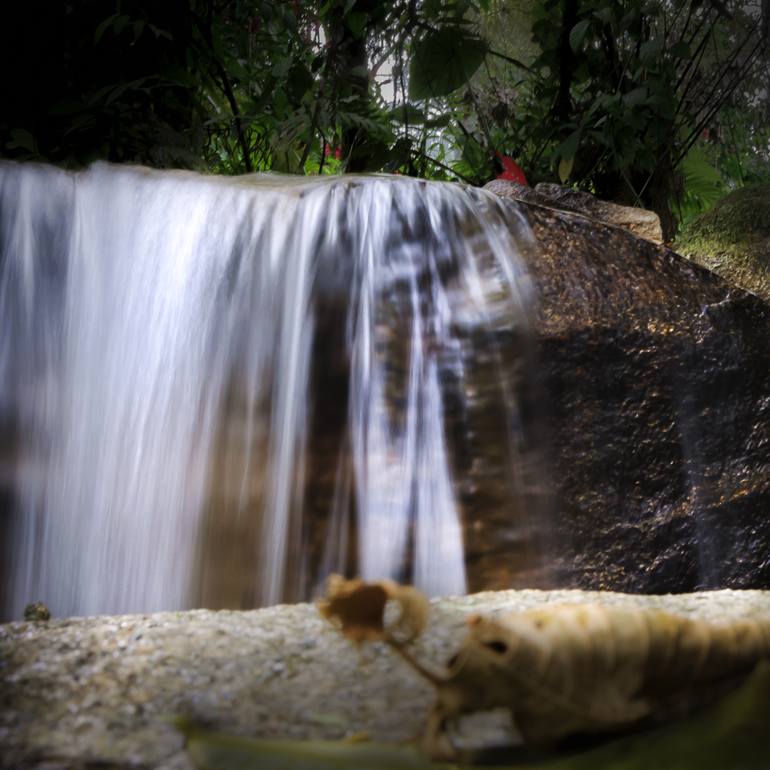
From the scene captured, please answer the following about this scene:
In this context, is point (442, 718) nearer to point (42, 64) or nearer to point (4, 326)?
point (4, 326)

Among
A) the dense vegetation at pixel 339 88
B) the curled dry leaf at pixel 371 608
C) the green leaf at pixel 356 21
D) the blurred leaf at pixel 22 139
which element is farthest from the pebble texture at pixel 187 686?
the green leaf at pixel 356 21

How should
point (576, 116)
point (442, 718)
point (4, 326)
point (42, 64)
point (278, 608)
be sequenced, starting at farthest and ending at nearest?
point (576, 116)
point (42, 64)
point (4, 326)
point (278, 608)
point (442, 718)

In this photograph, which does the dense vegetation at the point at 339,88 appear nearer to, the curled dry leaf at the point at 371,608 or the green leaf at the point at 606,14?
the green leaf at the point at 606,14

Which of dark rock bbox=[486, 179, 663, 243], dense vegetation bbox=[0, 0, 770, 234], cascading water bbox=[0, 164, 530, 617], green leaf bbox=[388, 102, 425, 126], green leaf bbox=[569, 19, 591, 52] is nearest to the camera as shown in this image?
cascading water bbox=[0, 164, 530, 617]

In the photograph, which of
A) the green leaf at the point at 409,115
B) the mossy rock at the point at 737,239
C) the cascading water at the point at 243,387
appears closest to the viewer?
the cascading water at the point at 243,387

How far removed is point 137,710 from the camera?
0.84 m

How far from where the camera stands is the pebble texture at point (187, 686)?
781 millimetres

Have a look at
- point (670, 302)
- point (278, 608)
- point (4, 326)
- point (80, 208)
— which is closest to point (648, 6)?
point (670, 302)

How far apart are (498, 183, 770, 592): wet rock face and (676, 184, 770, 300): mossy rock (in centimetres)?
73

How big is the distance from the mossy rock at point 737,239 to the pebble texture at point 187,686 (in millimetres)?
2237

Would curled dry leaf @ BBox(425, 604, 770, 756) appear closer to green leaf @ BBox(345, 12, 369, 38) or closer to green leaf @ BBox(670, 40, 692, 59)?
green leaf @ BBox(345, 12, 369, 38)

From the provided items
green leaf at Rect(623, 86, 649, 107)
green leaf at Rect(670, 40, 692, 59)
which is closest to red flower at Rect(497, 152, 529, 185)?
green leaf at Rect(623, 86, 649, 107)

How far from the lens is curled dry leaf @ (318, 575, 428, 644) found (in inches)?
32.3

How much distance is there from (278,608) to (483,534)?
0.84m
